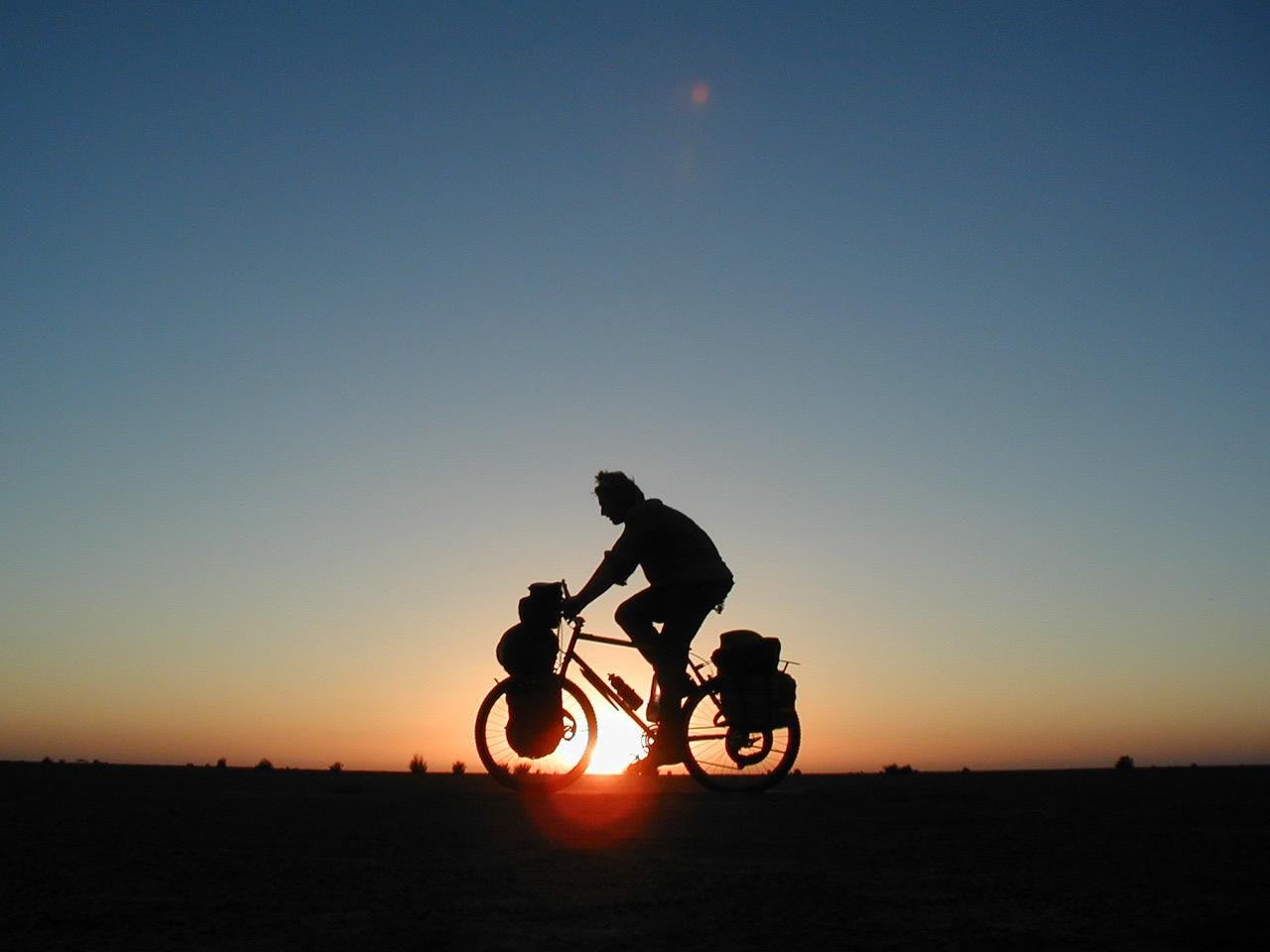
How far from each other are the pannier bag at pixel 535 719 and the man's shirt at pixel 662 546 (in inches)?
45.1

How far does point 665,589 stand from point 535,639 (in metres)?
1.16

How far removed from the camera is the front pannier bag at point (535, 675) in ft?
34.9

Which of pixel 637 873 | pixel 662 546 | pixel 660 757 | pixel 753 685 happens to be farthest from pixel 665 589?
pixel 637 873

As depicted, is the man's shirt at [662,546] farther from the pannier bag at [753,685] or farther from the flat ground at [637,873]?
the flat ground at [637,873]

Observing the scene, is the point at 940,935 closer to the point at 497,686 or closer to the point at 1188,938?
the point at 1188,938

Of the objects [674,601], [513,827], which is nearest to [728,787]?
[674,601]

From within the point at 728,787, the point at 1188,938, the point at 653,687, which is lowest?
the point at 1188,938

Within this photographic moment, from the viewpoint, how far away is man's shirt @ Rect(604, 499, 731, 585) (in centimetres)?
1047

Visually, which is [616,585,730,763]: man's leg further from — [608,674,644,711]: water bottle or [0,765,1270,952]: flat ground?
[0,765,1270,952]: flat ground

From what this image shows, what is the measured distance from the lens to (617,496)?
1073cm

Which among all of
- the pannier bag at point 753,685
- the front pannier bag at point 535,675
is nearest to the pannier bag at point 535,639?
the front pannier bag at point 535,675

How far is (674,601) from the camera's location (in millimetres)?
10461

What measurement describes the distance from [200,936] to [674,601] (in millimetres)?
6288

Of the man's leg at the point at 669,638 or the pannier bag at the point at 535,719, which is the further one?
the pannier bag at the point at 535,719
